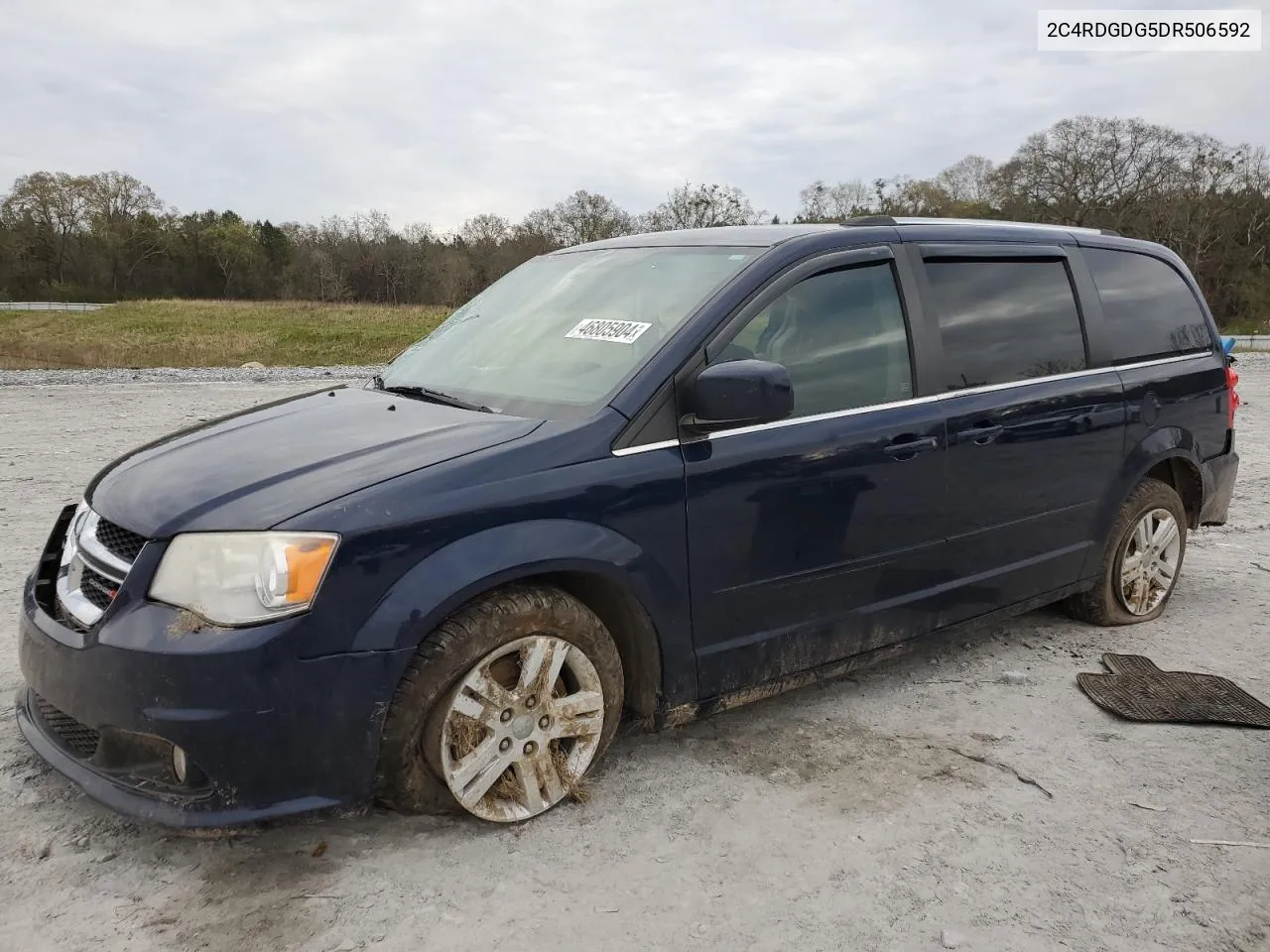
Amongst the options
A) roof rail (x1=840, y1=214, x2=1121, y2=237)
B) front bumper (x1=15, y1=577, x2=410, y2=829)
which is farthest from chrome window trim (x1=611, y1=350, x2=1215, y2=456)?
front bumper (x1=15, y1=577, x2=410, y2=829)

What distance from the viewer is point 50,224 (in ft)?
253

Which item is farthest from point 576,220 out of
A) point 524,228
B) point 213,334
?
point 213,334

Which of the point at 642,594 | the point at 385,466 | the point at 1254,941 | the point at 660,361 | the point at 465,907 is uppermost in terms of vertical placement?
the point at 660,361

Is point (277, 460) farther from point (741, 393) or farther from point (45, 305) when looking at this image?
point (45, 305)

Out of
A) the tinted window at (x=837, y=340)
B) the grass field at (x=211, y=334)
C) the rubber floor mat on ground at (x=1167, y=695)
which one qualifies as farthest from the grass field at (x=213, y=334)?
the rubber floor mat on ground at (x=1167, y=695)

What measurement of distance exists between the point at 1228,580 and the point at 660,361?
13.9 feet

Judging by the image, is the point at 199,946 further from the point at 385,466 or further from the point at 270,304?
the point at 270,304

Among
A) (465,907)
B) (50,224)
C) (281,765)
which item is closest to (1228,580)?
(465,907)

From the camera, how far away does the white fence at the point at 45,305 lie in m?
62.2

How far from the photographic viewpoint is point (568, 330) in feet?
11.8

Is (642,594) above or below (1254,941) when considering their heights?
above

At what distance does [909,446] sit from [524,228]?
55.6 meters

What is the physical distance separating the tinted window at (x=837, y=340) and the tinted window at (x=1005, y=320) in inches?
10.3

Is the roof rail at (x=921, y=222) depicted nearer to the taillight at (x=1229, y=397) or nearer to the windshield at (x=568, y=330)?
the windshield at (x=568, y=330)
